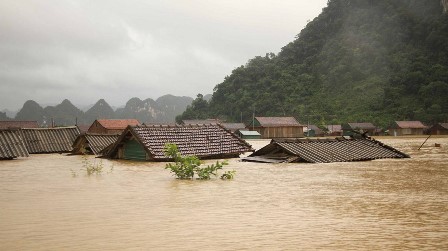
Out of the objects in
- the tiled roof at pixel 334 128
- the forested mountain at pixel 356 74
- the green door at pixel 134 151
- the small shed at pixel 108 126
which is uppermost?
the forested mountain at pixel 356 74

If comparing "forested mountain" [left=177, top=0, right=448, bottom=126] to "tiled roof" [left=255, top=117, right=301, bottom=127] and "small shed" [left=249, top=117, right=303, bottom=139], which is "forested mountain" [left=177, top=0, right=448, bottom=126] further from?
"small shed" [left=249, top=117, right=303, bottom=139]

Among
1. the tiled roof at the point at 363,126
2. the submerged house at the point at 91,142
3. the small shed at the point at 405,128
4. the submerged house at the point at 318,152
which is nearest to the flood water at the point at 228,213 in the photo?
the submerged house at the point at 318,152

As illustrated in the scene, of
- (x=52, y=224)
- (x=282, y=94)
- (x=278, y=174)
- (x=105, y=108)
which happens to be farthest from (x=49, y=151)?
(x=105, y=108)

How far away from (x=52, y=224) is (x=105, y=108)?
19444cm

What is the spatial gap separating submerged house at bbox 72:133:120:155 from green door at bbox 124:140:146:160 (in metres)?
4.09

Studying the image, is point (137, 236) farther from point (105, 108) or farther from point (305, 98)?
point (105, 108)

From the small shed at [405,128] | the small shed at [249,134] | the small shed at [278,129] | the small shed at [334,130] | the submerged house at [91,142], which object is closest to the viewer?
the submerged house at [91,142]

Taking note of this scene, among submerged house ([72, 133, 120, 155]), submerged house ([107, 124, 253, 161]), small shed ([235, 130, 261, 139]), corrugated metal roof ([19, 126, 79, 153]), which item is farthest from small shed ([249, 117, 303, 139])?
submerged house ([107, 124, 253, 161])

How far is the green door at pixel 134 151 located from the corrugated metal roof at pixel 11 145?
16.7 feet

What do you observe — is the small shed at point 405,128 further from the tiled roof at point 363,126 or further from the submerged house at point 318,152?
the submerged house at point 318,152

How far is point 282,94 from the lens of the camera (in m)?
103

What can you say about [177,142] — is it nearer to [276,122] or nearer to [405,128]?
[276,122]

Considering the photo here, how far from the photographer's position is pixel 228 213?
7.93 meters

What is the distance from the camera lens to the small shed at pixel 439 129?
7862 cm
